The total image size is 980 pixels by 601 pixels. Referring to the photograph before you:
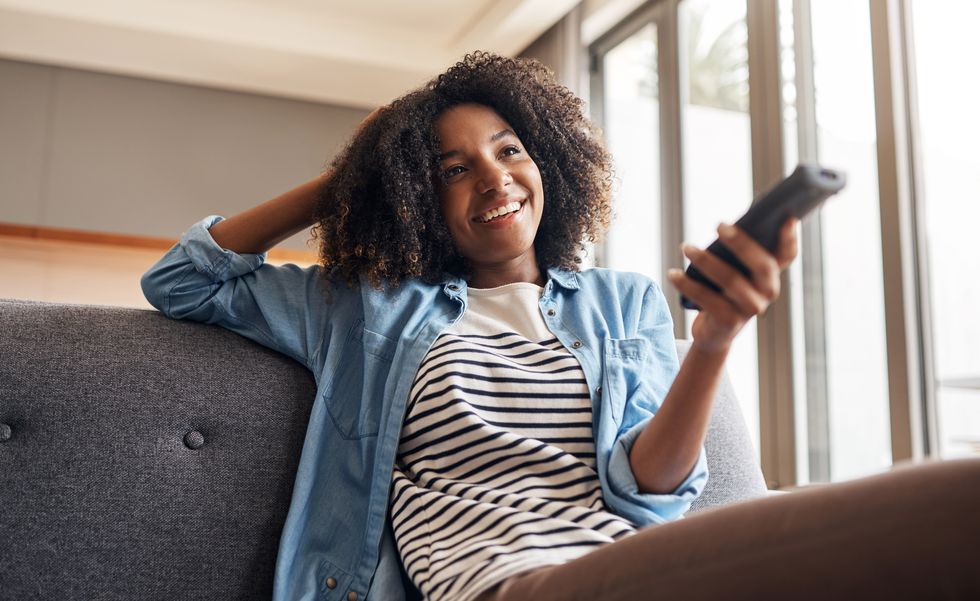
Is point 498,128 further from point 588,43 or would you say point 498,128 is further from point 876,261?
point 588,43

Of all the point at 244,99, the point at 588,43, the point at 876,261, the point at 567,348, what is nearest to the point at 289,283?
the point at 567,348

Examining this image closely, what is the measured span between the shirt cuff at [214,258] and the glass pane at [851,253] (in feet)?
5.83

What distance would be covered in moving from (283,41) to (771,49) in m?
2.26

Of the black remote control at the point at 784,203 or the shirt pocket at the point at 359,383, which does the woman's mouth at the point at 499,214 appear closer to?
the shirt pocket at the point at 359,383

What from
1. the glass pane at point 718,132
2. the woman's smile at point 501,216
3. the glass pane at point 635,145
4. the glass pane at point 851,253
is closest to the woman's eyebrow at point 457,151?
the woman's smile at point 501,216

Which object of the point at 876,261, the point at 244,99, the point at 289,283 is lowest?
the point at 289,283

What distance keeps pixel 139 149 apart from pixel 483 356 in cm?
343

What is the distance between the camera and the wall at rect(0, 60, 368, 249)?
3.85 meters

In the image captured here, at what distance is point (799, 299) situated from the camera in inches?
102

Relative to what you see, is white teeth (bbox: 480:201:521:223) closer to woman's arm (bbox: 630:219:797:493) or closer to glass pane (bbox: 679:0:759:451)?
woman's arm (bbox: 630:219:797:493)

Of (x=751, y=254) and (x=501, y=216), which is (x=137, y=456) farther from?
(x=751, y=254)

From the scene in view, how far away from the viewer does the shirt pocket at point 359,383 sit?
1.13 meters

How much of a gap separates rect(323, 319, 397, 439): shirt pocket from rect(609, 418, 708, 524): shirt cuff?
0.32 meters

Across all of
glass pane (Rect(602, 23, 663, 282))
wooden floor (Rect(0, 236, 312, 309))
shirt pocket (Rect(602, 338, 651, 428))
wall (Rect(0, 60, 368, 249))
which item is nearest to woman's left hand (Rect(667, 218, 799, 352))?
shirt pocket (Rect(602, 338, 651, 428))
